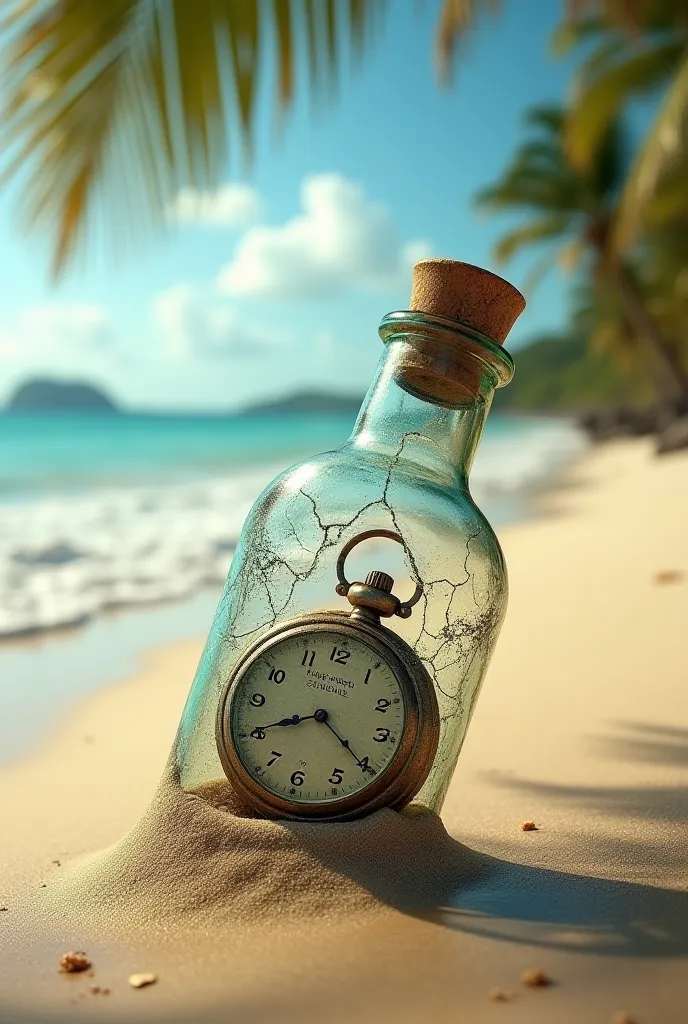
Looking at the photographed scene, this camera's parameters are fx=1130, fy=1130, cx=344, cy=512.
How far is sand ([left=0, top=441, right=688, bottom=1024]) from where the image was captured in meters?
1.35

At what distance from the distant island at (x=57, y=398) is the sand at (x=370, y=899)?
69.1 metres

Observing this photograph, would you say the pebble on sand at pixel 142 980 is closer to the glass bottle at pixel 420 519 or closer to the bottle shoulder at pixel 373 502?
the glass bottle at pixel 420 519

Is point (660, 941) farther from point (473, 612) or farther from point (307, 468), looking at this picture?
point (307, 468)

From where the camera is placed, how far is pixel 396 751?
65.9 inches

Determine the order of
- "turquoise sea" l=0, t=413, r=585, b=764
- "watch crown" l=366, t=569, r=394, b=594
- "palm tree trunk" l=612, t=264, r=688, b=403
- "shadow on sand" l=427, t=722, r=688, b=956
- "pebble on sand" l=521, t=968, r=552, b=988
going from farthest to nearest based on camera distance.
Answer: "palm tree trunk" l=612, t=264, r=688, b=403
"turquoise sea" l=0, t=413, r=585, b=764
"watch crown" l=366, t=569, r=394, b=594
"shadow on sand" l=427, t=722, r=688, b=956
"pebble on sand" l=521, t=968, r=552, b=988

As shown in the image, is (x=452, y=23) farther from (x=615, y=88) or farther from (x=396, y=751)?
(x=615, y=88)

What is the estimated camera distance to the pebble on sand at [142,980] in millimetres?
1421

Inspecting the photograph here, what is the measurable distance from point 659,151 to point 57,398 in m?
67.4

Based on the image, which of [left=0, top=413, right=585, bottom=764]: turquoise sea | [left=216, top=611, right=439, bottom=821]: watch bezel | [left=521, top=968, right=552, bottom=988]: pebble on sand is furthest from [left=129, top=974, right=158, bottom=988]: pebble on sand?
[left=0, top=413, right=585, bottom=764]: turquoise sea

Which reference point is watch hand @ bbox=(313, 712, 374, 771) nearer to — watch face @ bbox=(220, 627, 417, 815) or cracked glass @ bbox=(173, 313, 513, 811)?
watch face @ bbox=(220, 627, 417, 815)

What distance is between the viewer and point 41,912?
1750 mm

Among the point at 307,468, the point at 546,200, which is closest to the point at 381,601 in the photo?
the point at 307,468

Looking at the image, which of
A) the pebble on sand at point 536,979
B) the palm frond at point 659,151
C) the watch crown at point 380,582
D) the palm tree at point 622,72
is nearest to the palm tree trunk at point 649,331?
the palm tree at point 622,72

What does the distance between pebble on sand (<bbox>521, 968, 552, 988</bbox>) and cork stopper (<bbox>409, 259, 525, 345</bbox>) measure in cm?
97
